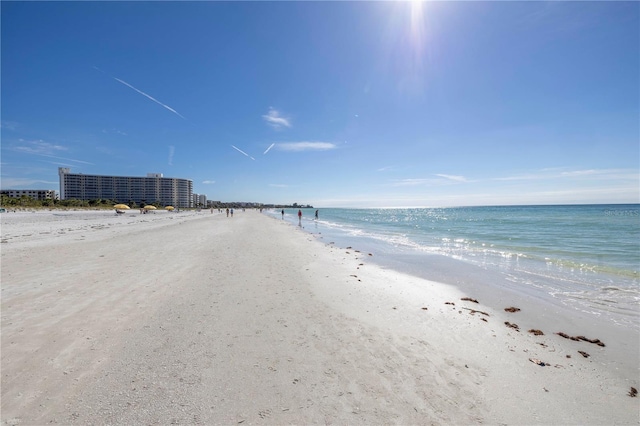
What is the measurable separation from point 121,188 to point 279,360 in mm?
197138

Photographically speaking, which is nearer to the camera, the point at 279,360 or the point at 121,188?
the point at 279,360

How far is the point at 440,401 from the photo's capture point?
11.2ft

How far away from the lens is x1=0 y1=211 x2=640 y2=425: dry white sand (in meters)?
3.18

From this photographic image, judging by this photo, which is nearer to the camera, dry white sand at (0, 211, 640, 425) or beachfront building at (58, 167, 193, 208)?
dry white sand at (0, 211, 640, 425)

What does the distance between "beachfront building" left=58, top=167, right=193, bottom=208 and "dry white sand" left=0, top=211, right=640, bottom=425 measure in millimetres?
172953

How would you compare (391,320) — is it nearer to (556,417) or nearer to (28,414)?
(556,417)

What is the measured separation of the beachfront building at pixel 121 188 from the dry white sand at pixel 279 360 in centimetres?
17295

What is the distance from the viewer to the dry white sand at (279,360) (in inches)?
125

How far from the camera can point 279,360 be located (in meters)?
4.20

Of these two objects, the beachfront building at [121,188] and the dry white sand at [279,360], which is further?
the beachfront building at [121,188]

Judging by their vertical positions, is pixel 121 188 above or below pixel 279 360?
above

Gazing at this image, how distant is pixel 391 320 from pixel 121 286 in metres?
7.67

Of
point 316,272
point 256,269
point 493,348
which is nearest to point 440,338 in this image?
point 493,348

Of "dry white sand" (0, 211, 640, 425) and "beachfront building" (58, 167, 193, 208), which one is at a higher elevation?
"beachfront building" (58, 167, 193, 208)
